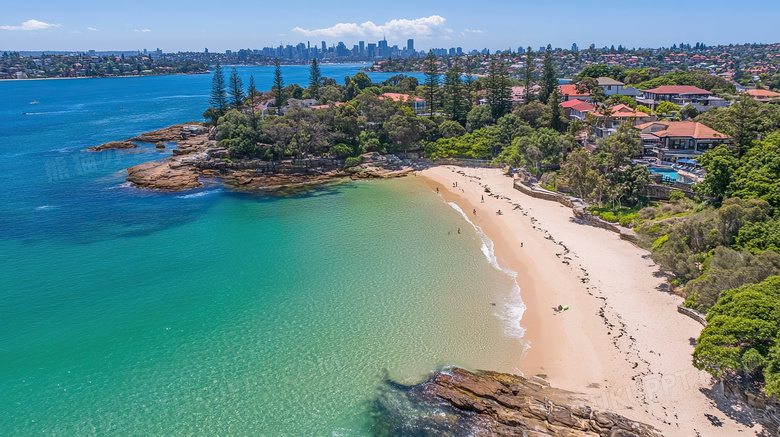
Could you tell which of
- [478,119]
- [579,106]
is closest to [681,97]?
[579,106]

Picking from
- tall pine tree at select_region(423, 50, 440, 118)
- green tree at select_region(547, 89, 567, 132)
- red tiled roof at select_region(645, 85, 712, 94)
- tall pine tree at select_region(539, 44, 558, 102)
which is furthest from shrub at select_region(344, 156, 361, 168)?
red tiled roof at select_region(645, 85, 712, 94)

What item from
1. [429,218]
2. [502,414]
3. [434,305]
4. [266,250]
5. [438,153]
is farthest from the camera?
[438,153]

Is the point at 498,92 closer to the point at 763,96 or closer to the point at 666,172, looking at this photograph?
the point at 666,172

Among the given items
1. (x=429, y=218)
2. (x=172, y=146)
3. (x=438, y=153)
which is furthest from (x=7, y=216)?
(x=438, y=153)

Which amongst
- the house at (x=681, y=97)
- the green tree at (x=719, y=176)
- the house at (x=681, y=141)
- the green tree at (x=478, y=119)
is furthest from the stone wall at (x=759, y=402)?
the house at (x=681, y=97)

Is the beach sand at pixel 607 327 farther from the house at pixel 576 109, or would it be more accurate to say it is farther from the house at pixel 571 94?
the house at pixel 571 94

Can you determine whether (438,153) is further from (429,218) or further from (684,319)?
(684,319)

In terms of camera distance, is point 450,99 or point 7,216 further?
point 450,99
